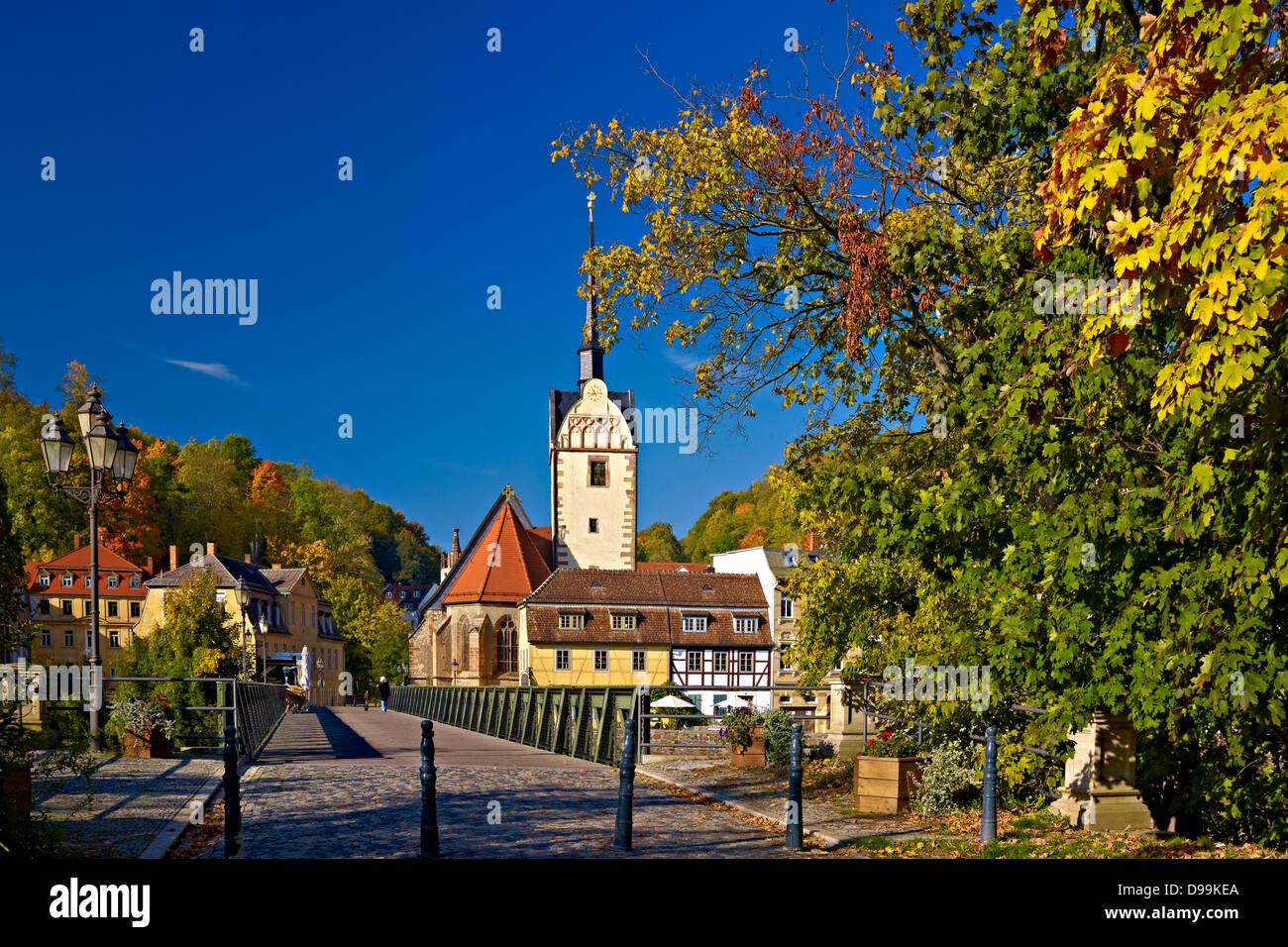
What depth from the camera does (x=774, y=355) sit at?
47.8 feet

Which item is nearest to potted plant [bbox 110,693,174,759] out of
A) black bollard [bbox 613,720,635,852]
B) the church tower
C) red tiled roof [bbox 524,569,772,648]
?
black bollard [bbox 613,720,635,852]

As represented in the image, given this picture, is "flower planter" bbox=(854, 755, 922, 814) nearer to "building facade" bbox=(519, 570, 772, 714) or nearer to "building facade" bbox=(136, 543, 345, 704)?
"building facade" bbox=(519, 570, 772, 714)

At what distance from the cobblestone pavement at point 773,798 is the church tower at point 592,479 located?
2250 inches

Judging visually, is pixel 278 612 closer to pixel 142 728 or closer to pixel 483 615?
pixel 483 615

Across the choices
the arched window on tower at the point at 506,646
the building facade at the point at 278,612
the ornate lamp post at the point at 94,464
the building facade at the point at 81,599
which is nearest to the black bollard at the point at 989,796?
the ornate lamp post at the point at 94,464

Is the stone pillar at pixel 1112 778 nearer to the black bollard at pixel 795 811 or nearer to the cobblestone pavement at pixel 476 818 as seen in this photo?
the black bollard at pixel 795 811

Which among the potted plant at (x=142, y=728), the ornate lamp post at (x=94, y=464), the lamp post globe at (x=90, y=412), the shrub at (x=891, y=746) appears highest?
the lamp post globe at (x=90, y=412)

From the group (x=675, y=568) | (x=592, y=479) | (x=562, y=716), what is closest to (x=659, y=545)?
(x=675, y=568)

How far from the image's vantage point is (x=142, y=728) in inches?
659

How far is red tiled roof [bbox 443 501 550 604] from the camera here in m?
72.8

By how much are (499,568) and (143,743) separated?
57721mm

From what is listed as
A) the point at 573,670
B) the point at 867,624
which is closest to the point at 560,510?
the point at 573,670

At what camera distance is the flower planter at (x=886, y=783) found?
40.6ft
